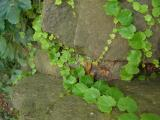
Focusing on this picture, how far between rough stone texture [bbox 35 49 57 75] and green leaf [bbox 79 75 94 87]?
0.97ft

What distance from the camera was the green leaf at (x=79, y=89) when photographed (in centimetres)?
204

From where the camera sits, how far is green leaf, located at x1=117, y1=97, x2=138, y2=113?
182 centimetres

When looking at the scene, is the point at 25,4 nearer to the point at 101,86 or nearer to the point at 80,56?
the point at 80,56

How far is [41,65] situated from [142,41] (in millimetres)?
788

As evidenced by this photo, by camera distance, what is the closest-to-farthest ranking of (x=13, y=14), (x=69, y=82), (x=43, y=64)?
(x=69, y=82) → (x=13, y=14) → (x=43, y=64)

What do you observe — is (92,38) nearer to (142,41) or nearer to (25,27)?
(142,41)

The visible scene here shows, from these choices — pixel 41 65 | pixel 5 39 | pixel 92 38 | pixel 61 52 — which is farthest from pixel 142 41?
pixel 5 39

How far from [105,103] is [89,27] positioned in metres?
0.42

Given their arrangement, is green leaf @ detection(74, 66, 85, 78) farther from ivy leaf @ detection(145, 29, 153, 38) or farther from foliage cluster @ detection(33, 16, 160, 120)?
ivy leaf @ detection(145, 29, 153, 38)

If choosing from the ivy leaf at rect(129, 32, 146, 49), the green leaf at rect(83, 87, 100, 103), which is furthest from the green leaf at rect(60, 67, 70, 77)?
the ivy leaf at rect(129, 32, 146, 49)

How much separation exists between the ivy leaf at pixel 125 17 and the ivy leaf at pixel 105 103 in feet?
1.28

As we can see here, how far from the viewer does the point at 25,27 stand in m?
2.54

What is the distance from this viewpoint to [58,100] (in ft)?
6.85

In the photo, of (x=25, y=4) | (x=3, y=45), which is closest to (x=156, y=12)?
(x=25, y=4)
